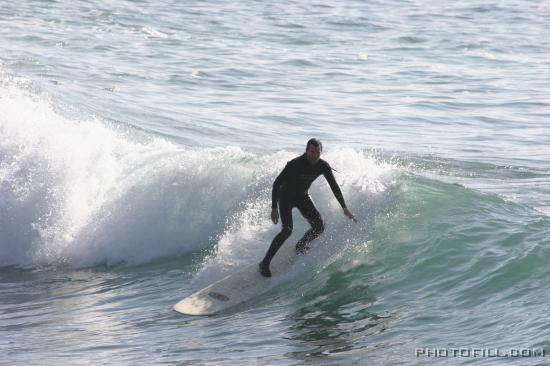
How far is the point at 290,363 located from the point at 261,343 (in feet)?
2.70

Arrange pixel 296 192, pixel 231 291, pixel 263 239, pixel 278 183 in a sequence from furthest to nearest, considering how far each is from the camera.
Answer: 1. pixel 263 239
2. pixel 296 192
3. pixel 231 291
4. pixel 278 183

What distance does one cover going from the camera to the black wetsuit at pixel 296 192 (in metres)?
10.7

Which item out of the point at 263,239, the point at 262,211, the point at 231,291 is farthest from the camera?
the point at 262,211

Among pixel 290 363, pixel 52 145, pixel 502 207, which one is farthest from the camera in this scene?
pixel 52 145

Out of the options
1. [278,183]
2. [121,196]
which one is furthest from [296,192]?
[121,196]

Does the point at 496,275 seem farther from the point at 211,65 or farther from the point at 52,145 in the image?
the point at 211,65

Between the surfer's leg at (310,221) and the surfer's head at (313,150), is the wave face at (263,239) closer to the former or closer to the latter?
the surfer's leg at (310,221)

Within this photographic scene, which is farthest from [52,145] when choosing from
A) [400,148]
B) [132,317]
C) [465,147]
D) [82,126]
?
[465,147]

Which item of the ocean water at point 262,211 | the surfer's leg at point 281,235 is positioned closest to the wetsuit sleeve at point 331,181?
the surfer's leg at point 281,235

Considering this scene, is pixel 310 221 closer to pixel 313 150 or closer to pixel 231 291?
pixel 313 150

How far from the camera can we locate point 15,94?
18.3 metres

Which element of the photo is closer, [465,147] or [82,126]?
[82,126]

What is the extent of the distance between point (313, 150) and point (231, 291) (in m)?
1.93

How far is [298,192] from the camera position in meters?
10.9
